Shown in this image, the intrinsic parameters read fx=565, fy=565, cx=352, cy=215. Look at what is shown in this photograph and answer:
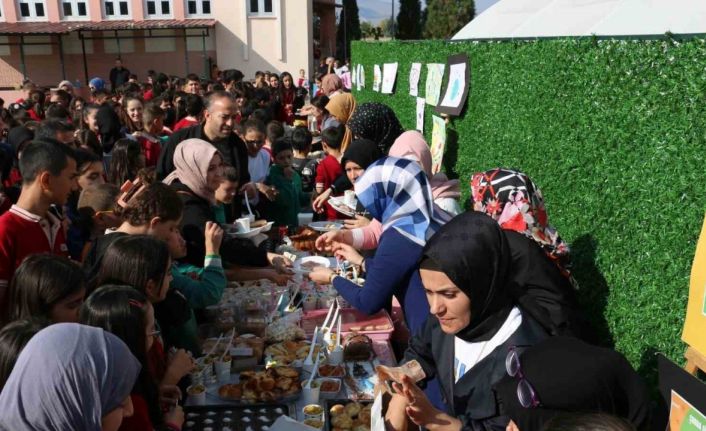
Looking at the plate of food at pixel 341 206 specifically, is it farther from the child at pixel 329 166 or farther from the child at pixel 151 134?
the child at pixel 151 134

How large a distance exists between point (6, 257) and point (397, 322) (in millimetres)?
2238

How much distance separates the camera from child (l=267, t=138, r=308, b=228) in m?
5.41

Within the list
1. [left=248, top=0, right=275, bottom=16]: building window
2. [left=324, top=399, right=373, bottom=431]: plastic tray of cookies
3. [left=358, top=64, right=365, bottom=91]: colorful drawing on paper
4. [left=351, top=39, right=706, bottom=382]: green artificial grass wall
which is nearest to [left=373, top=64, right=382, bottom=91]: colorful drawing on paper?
[left=358, top=64, right=365, bottom=91]: colorful drawing on paper

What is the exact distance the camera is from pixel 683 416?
1.85 m

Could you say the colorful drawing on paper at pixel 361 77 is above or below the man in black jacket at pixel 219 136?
above

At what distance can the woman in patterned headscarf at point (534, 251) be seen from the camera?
2465 mm

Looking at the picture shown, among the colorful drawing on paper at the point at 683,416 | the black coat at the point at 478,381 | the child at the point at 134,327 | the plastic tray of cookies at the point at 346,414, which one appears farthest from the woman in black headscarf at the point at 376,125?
the colorful drawing on paper at the point at 683,416

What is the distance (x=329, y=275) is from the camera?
3.55 m

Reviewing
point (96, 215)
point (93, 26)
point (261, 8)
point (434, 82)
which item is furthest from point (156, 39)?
point (96, 215)

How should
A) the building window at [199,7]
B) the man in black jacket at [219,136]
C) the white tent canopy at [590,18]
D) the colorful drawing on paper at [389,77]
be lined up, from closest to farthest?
1. the white tent canopy at [590,18]
2. the man in black jacket at [219,136]
3. the colorful drawing on paper at [389,77]
4. the building window at [199,7]

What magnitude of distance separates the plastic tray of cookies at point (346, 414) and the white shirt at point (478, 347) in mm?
567

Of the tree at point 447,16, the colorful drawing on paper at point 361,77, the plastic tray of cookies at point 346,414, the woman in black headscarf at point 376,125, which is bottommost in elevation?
the plastic tray of cookies at point 346,414

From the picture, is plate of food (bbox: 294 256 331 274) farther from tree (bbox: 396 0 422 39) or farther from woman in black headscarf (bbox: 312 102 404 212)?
tree (bbox: 396 0 422 39)

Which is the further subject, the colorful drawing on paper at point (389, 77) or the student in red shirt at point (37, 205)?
the colorful drawing on paper at point (389, 77)
